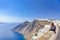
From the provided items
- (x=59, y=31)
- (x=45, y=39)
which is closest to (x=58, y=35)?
(x=59, y=31)

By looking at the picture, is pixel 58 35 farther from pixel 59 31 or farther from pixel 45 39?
pixel 45 39

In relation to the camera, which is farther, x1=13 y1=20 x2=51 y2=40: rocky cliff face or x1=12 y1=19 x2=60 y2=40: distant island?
x1=13 y1=20 x2=51 y2=40: rocky cliff face

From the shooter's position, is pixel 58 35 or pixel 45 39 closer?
pixel 58 35

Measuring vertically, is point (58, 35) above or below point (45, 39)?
below

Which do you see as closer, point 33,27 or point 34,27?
point 34,27

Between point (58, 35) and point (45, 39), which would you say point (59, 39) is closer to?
point (58, 35)

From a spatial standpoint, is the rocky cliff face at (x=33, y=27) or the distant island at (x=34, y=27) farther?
the rocky cliff face at (x=33, y=27)

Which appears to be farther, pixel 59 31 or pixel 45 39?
pixel 45 39

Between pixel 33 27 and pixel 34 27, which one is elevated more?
pixel 33 27

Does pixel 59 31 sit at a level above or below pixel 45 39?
below
